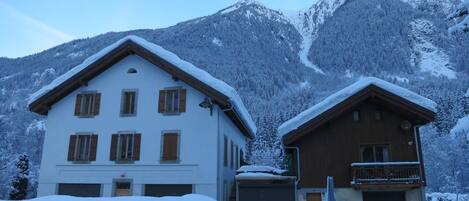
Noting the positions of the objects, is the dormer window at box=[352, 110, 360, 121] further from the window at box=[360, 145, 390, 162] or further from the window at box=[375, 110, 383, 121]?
the window at box=[360, 145, 390, 162]

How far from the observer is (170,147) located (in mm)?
24000

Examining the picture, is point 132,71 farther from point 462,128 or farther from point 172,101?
point 462,128

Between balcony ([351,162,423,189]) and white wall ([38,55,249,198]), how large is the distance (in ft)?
22.5

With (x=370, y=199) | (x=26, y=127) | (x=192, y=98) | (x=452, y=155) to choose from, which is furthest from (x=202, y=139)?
(x=26, y=127)

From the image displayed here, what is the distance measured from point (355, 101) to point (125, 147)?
11907 millimetres

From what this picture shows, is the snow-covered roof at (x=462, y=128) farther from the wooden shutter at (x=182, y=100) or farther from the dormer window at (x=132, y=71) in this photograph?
the dormer window at (x=132, y=71)

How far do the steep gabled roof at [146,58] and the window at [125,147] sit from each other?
381cm

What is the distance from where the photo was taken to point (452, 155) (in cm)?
5766

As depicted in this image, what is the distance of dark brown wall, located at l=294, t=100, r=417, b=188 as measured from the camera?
22.4 m

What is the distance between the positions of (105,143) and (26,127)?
105 metres

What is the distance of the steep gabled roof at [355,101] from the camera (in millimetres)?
22000

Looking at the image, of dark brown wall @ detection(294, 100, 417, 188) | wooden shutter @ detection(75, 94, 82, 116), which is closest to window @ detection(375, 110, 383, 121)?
dark brown wall @ detection(294, 100, 417, 188)

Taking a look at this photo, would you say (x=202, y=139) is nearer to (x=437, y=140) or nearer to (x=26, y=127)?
(x=437, y=140)

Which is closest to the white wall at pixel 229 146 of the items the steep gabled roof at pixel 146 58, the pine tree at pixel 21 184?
the steep gabled roof at pixel 146 58
